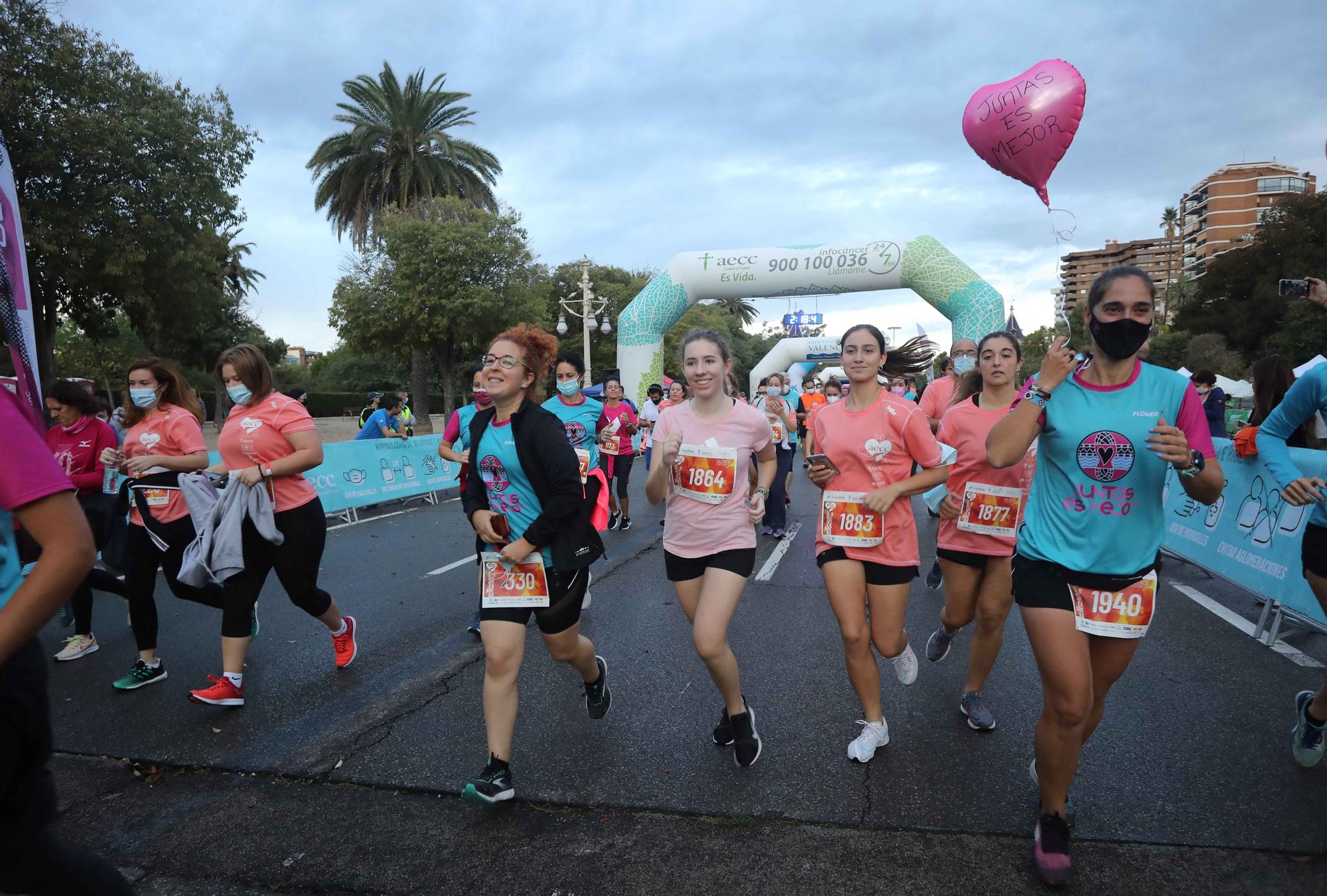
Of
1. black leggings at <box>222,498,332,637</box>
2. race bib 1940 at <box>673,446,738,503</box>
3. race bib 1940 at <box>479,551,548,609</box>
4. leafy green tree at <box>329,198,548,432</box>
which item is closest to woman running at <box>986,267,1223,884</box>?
race bib 1940 at <box>673,446,738,503</box>

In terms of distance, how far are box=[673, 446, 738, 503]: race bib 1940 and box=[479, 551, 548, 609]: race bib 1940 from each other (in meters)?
0.79

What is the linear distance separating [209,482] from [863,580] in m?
3.55

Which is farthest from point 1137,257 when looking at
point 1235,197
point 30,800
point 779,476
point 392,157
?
point 30,800

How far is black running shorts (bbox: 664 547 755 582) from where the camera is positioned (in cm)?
353

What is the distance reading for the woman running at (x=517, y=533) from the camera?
3.15 metres

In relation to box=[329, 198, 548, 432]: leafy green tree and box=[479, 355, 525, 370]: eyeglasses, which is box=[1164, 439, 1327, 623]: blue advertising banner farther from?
box=[329, 198, 548, 432]: leafy green tree

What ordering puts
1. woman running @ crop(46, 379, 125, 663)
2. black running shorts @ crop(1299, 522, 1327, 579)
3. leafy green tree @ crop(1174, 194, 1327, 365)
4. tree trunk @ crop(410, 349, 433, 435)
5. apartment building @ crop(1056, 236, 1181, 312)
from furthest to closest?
apartment building @ crop(1056, 236, 1181, 312) < leafy green tree @ crop(1174, 194, 1327, 365) < tree trunk @ crop(410, 349, 433, 435) < woman running @ crop(46, 379, 125, 663) < black running shorts @ crop(1299, 522, 1327, 579)

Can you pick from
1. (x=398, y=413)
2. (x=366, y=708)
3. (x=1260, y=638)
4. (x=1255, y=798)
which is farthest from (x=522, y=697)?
(x=398, y=413)

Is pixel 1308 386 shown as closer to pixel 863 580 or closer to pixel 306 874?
pixel 863 580

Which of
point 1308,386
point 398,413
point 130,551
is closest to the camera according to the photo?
point 1308,386

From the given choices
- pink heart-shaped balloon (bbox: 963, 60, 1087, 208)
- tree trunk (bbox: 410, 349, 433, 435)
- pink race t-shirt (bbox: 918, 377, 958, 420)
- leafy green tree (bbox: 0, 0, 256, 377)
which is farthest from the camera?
tree trunk (bbox: 410, 349, 433, 435)

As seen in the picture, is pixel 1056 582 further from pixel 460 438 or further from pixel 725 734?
pixel 460 438

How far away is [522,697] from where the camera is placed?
4.34 metres

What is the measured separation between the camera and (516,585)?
10.6 ft
